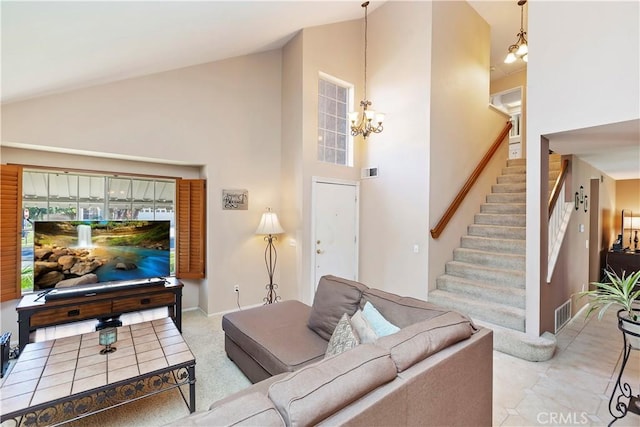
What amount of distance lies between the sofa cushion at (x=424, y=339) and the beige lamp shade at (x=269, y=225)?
9.15 ft

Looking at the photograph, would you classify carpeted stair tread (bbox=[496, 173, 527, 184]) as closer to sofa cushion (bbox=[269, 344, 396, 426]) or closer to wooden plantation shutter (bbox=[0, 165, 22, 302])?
sofa cushion (bbox=[269, 344, 396, 426])

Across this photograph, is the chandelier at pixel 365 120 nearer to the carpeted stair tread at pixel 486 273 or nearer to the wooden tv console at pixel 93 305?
the carpeted stair tread at pixel 486 273

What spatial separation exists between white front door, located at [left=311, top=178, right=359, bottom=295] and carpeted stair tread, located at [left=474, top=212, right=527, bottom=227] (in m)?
1.96

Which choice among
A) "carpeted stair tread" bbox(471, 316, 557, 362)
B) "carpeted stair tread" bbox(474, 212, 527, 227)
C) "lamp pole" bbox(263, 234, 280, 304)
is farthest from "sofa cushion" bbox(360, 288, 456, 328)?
"carpeted stair tread" bbox(474, 212, 527, 227)

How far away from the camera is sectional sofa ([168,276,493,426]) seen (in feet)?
3.56

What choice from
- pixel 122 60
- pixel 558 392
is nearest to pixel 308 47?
pixel 122 60

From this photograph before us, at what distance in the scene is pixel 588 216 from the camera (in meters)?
4.54

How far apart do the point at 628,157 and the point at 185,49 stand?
5492 mm

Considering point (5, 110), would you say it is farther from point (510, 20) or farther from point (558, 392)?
point (510, 20)

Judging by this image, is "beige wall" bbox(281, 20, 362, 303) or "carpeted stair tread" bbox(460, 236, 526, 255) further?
"beige wall" bbox(281, 20, 362, 303)

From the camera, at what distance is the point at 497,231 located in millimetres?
4297

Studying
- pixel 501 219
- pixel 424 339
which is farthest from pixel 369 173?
pixel 424 339

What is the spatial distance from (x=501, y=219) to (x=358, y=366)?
412 cm

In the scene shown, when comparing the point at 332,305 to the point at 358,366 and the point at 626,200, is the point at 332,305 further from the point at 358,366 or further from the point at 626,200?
the point at 626,200
